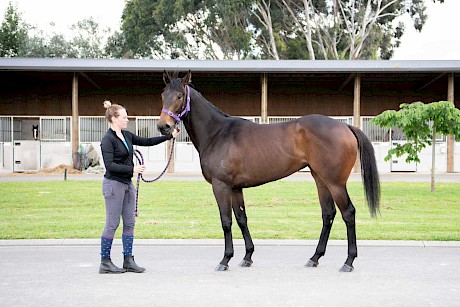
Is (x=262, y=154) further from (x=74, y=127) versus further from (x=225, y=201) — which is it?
(x=74, y=127)

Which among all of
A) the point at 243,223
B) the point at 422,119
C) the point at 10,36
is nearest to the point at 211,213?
the point at 243,223

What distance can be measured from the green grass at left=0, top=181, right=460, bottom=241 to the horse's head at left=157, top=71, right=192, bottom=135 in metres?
2.87

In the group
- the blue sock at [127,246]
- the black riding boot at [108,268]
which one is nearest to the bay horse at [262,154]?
the blue sock at [127,246]

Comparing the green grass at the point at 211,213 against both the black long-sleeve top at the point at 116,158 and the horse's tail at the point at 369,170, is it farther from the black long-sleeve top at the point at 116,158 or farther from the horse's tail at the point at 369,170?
the black long-sleeve top at the point at 116,158

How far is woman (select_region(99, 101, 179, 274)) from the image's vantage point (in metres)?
7.01

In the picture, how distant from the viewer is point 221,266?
23.4 feet

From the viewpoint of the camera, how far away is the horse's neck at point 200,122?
24.8ft

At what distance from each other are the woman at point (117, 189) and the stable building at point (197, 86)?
2093 centimetres

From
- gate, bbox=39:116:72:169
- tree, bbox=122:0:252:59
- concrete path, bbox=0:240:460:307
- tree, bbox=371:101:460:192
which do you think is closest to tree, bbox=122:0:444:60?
tree, bbox=122:0:252:59

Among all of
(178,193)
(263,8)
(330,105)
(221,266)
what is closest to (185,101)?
(221,266)

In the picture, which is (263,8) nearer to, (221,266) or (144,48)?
(144,48)

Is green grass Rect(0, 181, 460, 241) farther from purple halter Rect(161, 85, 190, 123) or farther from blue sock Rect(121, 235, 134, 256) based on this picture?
purple halter Rect(161, 85, 190, 123)

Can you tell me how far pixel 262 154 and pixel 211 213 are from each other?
551 cm

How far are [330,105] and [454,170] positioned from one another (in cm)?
701
